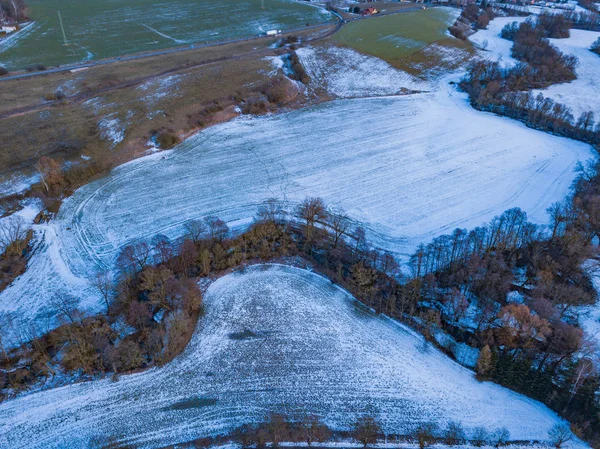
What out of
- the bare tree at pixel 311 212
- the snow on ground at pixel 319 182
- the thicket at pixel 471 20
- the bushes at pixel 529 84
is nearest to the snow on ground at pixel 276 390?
the snow on ground at pixel 319 182

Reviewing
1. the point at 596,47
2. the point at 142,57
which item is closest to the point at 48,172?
the point at 142,57

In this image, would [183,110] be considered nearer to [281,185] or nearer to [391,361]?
[281,185]

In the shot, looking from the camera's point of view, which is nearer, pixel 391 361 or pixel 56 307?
pixel 391 361

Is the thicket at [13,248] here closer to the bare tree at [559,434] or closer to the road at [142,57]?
the road at [142,57]

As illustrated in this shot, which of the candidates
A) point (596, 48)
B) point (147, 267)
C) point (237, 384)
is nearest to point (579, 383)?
point (237, 384)

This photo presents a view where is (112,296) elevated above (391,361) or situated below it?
above

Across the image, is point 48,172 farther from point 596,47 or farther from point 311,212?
point 596,47

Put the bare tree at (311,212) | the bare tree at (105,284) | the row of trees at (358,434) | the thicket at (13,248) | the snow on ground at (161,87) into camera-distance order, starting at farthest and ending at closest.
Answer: the snow on ground at (161,87), the bare tree at (311,212), the thicket at (13,248), the bare tree at (105,284), the row of trees at (358,434)
